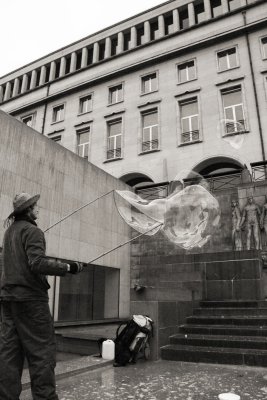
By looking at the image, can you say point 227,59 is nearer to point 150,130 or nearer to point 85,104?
point 150,130

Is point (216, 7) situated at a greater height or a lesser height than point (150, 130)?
greater

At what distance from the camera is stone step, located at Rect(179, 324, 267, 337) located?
7.67 meters

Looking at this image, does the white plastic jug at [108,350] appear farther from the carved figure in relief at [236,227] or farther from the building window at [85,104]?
the building window at [85,104]

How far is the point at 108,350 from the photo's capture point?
22.7 ft

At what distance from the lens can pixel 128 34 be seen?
28578mm

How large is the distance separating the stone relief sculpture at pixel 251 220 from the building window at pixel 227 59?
38.4ft

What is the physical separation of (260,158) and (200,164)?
379 cm

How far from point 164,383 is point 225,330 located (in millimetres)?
3091

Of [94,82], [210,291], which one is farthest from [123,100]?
[210,291]

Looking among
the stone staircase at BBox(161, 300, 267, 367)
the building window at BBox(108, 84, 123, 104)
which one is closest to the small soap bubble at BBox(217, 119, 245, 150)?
the building window at BBox(108, 84, 123, 104)

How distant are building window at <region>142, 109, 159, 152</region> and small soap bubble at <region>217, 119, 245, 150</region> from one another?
15.1 ft

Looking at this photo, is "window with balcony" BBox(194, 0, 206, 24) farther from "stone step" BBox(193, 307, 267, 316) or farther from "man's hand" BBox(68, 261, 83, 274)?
"man's hand" BBox(68, 261, 83, 274)

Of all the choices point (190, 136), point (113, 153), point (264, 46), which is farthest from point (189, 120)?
point (264, 46)

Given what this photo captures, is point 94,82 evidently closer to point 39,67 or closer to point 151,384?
point 39,67
